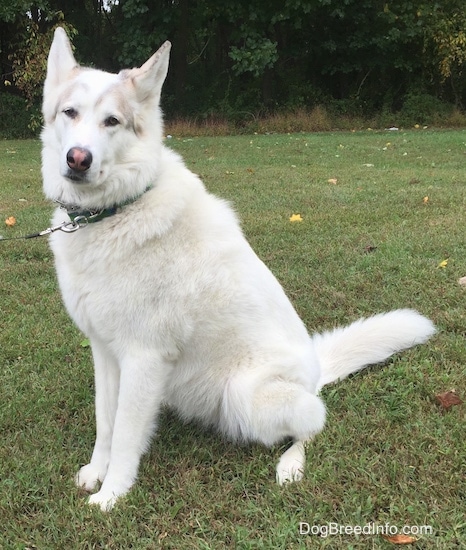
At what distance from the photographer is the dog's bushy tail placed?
2.73 m

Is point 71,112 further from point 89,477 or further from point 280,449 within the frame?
point 280,449

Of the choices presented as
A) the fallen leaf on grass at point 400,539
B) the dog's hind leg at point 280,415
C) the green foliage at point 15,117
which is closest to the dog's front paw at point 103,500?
the dog's hind leg at point 280,415

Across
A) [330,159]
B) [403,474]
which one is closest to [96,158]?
[403,474]

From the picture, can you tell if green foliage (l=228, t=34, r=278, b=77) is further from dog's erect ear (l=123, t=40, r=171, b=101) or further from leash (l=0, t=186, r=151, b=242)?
leash (l=0, t=186, r=151, b=242)

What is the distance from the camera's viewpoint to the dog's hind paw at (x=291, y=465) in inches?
80.4

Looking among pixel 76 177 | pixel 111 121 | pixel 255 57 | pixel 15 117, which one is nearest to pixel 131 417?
pixel 76 177

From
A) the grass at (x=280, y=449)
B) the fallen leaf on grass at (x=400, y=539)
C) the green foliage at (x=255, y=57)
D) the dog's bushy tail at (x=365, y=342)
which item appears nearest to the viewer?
the fallen leaf on grass at (x=400, y=539)

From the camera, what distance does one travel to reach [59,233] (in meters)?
2.23

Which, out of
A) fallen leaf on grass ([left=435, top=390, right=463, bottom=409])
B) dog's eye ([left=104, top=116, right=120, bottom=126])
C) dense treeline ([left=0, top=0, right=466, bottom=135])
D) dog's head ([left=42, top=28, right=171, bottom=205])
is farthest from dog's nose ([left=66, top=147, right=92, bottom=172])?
dense treeline ([left=0, top=0, right=466, bottom=135])

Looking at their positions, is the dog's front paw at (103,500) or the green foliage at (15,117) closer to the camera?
the dog's front paw at (103,500)

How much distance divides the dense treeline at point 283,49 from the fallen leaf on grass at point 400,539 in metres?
18.4

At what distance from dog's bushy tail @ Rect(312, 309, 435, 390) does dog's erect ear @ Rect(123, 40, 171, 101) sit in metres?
1.48

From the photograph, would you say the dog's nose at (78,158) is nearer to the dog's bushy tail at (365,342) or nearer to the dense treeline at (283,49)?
the dog's bushy tail at (365,342)

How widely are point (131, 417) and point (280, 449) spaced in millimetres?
642
